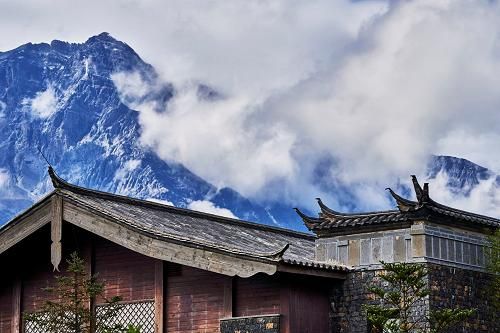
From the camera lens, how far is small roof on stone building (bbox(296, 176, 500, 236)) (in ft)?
70.8

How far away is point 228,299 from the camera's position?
22.1 metres

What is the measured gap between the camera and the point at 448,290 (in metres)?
22.0

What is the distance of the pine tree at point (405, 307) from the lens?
19.5 meters

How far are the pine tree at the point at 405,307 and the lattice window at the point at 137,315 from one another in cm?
472

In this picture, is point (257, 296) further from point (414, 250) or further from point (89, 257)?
point (89, 257)

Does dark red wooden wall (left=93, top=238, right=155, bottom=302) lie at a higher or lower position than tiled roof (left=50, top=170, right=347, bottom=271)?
lower

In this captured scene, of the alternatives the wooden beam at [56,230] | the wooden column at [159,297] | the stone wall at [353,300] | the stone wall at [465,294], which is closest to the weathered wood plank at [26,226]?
the wooden beam at [56,230]

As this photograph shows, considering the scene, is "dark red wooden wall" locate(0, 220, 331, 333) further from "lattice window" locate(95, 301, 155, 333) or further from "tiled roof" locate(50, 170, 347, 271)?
"tiled roof" locate(50, 170, 347, 271)

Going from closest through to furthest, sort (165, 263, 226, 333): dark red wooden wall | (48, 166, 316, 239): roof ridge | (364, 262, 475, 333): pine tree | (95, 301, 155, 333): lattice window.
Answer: (364, 262, 475, 333): pine tree, (165, 263, 226, 333): dark red wooden wall, (95, 301, 155, 333): lattice window, (48, 166, 316, 239): roof ridge

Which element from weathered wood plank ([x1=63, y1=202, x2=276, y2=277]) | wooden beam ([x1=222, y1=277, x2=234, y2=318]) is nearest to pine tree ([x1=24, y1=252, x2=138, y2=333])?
weathered wood plank ([x1=63, y1=202, x2=276, y2=277])

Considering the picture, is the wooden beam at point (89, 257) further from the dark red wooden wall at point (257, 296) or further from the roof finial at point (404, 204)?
the roof finial at point (404, 204)

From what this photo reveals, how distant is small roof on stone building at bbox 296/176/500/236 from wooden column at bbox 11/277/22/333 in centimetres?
687

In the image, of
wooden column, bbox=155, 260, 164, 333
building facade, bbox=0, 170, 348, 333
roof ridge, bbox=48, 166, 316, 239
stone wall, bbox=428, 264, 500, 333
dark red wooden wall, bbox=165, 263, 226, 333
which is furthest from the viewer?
roof ridge, bbox=48, 166, 316, 239

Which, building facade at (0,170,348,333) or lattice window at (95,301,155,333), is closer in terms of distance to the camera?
building facade at (0,170,348,333)
